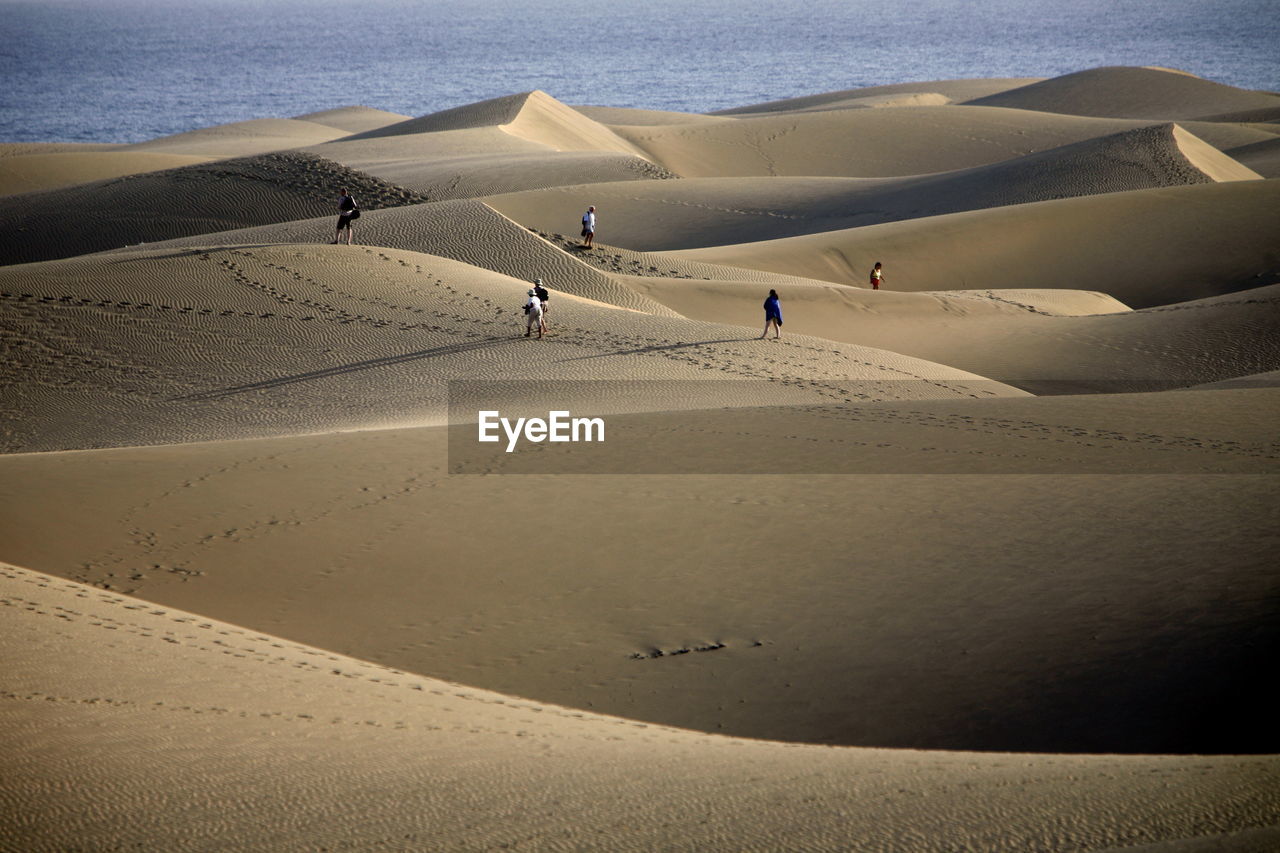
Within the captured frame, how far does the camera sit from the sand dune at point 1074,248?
26094 millimetres

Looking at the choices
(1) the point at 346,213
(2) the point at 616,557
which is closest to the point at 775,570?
(2) the point at 616,557

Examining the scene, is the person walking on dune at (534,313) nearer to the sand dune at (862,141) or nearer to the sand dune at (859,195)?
the sand dune at (859,195)

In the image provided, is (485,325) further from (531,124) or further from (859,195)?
(531,124)

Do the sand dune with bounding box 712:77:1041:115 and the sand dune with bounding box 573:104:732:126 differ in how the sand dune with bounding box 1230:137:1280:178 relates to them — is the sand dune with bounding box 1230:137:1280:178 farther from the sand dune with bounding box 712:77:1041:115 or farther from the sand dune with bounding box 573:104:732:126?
the sand dune with bounding box 712:77:1041:115

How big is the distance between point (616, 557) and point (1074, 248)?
72.7ft

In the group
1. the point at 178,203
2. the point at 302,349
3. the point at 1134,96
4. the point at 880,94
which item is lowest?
the point at 302,349

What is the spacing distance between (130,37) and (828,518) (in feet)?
714

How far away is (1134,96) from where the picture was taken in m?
58.0

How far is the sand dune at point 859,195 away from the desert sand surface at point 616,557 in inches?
301

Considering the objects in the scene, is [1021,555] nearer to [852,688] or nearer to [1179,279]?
[852,688]

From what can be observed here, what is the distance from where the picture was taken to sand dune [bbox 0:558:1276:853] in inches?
182

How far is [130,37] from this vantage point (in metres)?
195

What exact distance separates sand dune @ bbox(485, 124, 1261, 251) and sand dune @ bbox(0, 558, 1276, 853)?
82.0ft

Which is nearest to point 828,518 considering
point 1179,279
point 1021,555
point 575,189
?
point 1021,555
